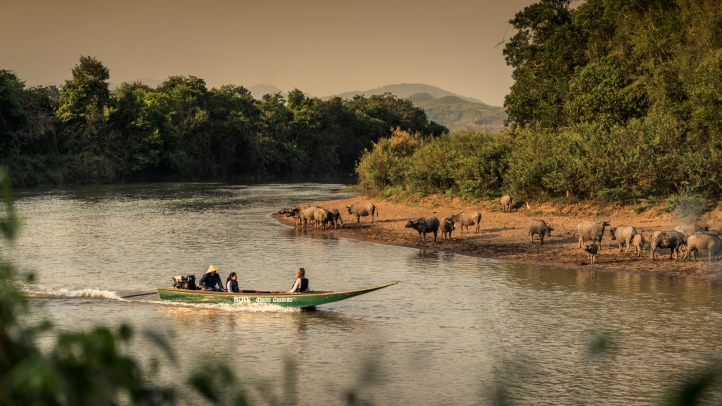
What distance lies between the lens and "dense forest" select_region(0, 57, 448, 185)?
241 ft

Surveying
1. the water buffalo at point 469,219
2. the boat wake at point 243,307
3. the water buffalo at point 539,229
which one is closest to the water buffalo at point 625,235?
the water buffalo at point 539,229

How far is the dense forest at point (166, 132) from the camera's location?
7338 cm

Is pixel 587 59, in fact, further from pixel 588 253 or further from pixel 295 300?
pixel 295 300

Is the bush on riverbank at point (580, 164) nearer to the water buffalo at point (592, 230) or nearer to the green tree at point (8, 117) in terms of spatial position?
the water buffalo at point (592, 230)

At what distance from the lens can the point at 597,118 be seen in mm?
40219

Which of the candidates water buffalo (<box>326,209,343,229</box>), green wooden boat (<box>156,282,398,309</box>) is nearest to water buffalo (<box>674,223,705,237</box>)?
green wooden boat (<box>156,282,398,309</box>)

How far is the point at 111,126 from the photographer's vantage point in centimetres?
8156

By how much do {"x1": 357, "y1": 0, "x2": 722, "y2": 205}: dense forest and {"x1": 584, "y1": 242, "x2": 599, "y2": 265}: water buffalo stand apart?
27.9ft

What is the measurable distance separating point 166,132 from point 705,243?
231ft

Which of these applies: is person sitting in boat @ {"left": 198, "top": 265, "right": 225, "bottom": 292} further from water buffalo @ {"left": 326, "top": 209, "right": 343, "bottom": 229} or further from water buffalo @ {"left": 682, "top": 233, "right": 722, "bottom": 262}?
water buffalo @ {"left": 326, "top": 209, "right": 343, "bottom": 229}

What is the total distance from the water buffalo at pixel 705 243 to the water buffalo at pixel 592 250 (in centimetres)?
275

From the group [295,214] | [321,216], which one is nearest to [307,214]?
[295,214]

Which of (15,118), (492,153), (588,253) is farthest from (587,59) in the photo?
(15,118)

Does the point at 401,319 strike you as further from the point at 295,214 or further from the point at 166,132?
the point at 166,132
